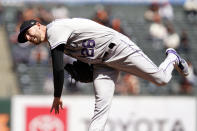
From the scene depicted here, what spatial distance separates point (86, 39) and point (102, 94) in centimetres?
67

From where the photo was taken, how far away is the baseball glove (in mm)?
6930

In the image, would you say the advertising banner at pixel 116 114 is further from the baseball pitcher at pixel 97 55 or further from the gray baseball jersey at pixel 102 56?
the gray baseball jersey at pixel 102 56

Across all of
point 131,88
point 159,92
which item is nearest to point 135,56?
point 131,88

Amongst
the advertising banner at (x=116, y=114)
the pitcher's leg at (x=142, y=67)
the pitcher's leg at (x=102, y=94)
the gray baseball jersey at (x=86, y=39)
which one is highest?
the gray baseball jersey at (x=86, y=39)

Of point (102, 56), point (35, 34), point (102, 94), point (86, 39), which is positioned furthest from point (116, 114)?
point (35, 34)

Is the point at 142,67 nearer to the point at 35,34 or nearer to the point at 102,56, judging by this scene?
the point at 102,56

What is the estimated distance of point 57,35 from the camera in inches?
247

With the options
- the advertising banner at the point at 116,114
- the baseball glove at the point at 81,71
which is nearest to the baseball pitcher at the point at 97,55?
the baseball glove at the point at 81,71

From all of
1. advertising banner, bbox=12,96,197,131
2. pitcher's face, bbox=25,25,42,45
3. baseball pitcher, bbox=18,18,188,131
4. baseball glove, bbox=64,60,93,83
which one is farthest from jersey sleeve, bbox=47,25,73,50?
advertising banner, bbox=12,96,197,131

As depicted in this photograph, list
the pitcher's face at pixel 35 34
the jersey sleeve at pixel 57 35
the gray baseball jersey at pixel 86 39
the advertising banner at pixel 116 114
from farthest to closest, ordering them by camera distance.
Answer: the advertising banner at pixel 116 114 → the gray baseball jersey at pixel 86 39 → the pitcher's face at pixel 35 34 → the jersey sleeve at pixel 57 35

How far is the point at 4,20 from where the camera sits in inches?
661

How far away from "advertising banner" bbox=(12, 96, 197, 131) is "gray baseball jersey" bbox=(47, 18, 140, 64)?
159 inches

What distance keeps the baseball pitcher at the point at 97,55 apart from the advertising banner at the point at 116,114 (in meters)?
3.74

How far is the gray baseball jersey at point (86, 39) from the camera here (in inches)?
256
